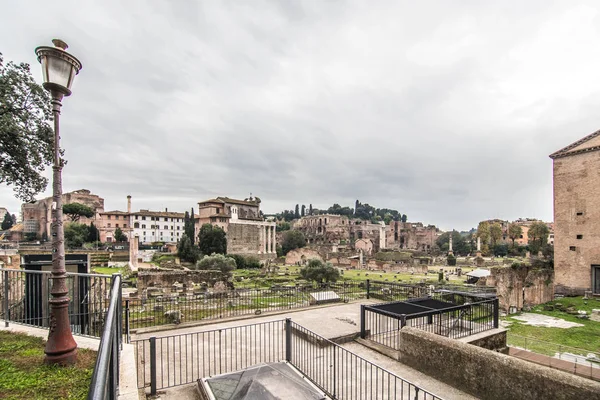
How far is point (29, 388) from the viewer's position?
4.02 meters

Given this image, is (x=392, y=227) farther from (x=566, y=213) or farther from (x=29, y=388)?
(x=29, y=388)

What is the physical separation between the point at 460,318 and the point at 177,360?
26.6 feet

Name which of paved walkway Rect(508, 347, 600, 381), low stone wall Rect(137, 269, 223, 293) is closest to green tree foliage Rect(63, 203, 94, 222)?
low stone wall Rect(137, 269, 223, 293)

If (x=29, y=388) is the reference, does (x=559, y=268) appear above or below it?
below

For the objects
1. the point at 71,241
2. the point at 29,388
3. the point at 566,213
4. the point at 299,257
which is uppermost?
the point at 566,213

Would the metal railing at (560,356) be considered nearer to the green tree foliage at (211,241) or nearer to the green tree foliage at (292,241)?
the green tree foliage at (211,241)

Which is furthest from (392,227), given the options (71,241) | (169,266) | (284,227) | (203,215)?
(71,241)

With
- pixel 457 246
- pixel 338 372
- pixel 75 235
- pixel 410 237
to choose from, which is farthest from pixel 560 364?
pixel 410 237

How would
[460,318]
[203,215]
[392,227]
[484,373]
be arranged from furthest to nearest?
[392,227] → [203,215] → [460,318] → [484,373]

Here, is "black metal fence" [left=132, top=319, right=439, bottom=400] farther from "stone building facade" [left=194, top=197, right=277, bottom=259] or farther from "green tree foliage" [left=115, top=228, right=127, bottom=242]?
"green tree foliage" [left=115, top=228, right=127, bottom=242]

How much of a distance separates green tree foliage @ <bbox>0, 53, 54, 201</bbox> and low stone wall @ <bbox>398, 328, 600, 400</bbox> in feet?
46.7

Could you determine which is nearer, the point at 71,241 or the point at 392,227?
the point at 71,241

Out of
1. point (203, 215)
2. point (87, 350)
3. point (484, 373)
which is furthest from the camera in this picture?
point (203, 215)

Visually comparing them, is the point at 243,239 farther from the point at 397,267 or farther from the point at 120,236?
the point at 120,236
